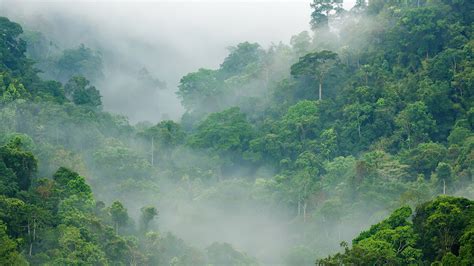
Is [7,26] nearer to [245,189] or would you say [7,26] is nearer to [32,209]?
[245,189]

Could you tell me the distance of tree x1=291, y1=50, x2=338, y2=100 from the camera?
57.9 meters

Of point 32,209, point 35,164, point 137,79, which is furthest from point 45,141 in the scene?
point 137,79

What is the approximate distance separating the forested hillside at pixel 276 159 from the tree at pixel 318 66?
0.09 metres

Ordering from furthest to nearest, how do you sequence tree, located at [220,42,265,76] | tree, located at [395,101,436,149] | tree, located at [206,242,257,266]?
tree, located at [220,42,265,76], tree, located at [395,101,436,149], tree, located at [206,242,257,266]

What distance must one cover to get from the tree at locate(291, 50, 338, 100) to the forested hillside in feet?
0.30

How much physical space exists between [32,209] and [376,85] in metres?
22.5

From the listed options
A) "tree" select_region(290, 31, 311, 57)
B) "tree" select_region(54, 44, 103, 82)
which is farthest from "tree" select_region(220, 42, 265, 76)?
A: "tree" select_region(54, 44, 103, 82)

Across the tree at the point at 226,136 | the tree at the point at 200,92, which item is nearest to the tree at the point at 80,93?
the tree at the point at 226,136

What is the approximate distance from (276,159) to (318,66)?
6.89m

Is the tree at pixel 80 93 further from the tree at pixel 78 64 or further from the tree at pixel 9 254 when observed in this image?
the tree at pixel 9 254

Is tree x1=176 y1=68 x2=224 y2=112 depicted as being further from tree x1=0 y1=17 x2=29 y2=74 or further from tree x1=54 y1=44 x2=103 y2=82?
tree x1=0 y1=17 x2=29 y2=74

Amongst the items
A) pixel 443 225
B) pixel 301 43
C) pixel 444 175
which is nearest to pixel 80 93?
pixel 301 43

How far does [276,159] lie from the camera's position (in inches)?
2156

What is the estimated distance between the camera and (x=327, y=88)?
58594 mm
